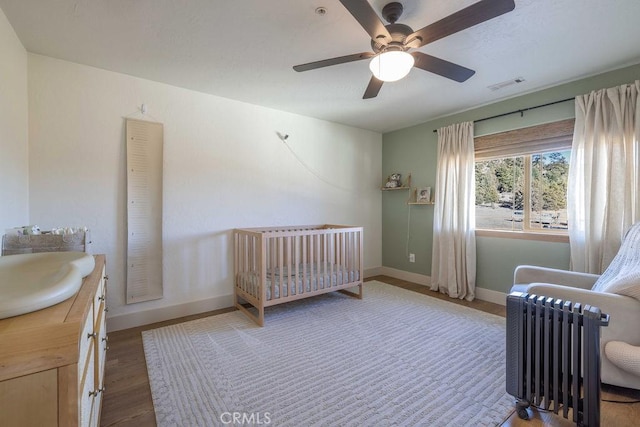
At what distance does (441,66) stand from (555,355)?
1763mm

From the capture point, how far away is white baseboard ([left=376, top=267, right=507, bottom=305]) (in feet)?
10.6

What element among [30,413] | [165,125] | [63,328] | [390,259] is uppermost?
[165,125]

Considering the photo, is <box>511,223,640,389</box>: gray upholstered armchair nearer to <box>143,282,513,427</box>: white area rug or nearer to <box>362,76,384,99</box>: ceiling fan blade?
<box>143,282,513,427</box>: white area rug

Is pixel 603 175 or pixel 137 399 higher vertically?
pixel 603 175

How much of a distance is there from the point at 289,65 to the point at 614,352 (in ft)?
9.61

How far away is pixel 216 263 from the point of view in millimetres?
3090

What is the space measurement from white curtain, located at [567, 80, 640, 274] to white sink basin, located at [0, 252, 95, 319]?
359 cm

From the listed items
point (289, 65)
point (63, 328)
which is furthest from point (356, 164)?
point (63, 328)

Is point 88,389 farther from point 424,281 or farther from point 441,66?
point 424,281

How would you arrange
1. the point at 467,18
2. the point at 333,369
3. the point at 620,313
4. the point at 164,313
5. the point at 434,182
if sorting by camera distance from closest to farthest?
the point at 467,18 < the point at 620,313 < the point at 333,369 < the point at 164,313 < the point at 434,182

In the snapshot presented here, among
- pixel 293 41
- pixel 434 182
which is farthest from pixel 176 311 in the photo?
pixel 434 182

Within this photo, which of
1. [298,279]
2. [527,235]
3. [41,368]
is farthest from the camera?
[527,235]

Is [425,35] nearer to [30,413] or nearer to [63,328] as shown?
[63,328]

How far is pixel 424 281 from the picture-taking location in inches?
157
